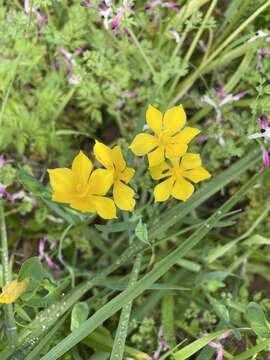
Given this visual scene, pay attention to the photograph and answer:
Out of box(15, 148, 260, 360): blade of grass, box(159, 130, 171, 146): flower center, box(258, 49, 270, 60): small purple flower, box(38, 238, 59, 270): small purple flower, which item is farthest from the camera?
box(38, 238, 59, 270): small purple flower

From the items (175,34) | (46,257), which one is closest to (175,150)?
(175,34)

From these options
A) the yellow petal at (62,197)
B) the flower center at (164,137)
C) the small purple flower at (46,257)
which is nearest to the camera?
the yellow petal at (62,197)

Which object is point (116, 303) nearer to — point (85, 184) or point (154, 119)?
point (85, 184)

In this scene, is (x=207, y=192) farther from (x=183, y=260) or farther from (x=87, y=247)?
(x=87, y=247)

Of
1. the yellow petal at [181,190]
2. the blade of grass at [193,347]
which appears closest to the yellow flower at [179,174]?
the yellow petal at [181,190]

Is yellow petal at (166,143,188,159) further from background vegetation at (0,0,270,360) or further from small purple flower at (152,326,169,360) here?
small purple flower at (152,326,169,360)

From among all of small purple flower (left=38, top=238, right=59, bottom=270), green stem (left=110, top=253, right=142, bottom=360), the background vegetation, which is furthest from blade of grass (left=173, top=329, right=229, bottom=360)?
small purple flower (left=38, top=238, right=59, bottom=270)

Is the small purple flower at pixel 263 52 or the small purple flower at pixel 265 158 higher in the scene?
the small purple flower at pixel 263 52

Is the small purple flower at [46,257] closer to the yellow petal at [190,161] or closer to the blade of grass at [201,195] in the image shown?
the blade of grass at [201,195]
